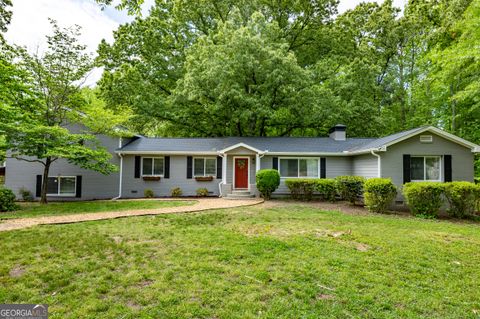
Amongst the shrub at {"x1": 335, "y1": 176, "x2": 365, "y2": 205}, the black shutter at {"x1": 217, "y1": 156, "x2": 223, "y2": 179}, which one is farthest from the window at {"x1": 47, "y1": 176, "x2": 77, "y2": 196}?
the shrub at {"x1": 335, "y1": 176, "x2": 365, "y2": 205}

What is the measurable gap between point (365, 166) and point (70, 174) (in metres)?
15.2

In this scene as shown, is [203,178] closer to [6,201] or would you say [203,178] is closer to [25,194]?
[6,201]

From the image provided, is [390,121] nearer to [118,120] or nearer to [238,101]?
[238,101]

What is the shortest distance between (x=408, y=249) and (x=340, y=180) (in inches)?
260

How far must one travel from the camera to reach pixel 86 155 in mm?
11102

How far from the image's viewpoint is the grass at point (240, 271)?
9.66 feet

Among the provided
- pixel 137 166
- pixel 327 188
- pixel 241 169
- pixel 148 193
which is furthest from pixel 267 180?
pixel 137 166

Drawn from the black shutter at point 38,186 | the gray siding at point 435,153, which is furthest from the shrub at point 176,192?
the gray siding at point 435,153

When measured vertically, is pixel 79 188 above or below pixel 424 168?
below

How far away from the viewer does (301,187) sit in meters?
12.5

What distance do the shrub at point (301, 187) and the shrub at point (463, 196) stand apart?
16.5ft

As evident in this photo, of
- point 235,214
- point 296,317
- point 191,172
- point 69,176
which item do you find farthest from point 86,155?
point 296,317

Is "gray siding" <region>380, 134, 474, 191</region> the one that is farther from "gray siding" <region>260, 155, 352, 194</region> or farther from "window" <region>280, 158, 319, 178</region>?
"window" <region>280, 158, 319, 178</region>

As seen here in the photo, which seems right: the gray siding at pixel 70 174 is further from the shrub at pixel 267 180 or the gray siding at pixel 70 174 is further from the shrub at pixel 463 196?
the shrub at pixel 463 196
